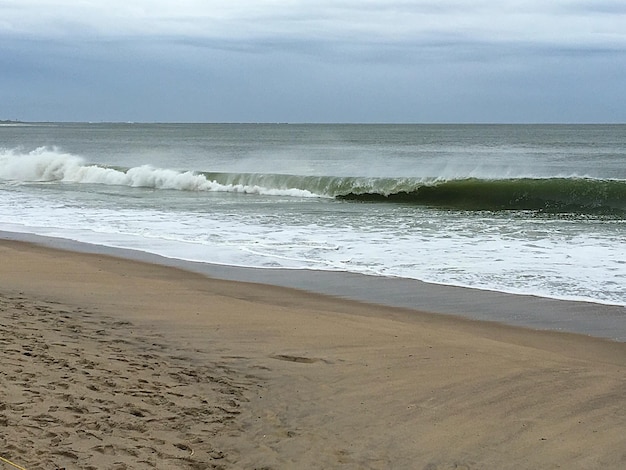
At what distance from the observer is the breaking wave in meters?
23.7

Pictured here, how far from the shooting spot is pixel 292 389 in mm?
5270

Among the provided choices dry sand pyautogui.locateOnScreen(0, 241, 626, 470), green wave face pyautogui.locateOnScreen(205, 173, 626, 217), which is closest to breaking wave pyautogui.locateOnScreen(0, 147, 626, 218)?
green wave face pyautogui.locateOnScreen(205, 173, 626, 217)

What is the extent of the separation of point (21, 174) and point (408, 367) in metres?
31.5

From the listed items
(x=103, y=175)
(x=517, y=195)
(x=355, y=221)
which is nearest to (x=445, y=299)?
(x=355, y=221)

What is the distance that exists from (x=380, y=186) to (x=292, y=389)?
22627mm

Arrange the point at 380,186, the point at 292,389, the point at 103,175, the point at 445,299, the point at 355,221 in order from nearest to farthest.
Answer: the point at 292,389 < the point at 445,299 < the point at 355,221 < the point at 380,186 < the point at 103,175

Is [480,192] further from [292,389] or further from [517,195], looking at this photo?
[292,389]

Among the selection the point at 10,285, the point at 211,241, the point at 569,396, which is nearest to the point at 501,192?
the point at 211,241

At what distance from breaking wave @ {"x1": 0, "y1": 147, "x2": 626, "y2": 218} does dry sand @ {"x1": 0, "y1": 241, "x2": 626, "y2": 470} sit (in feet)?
50.3

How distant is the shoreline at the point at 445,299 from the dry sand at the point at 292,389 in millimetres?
370

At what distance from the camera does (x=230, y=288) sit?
932cm

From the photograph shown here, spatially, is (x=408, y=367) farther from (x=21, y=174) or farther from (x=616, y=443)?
(x=21, y=174)

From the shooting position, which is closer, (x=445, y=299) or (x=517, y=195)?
(x=445, y=299)

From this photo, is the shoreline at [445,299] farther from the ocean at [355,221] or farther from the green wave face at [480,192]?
the green wave face at [480,192]
